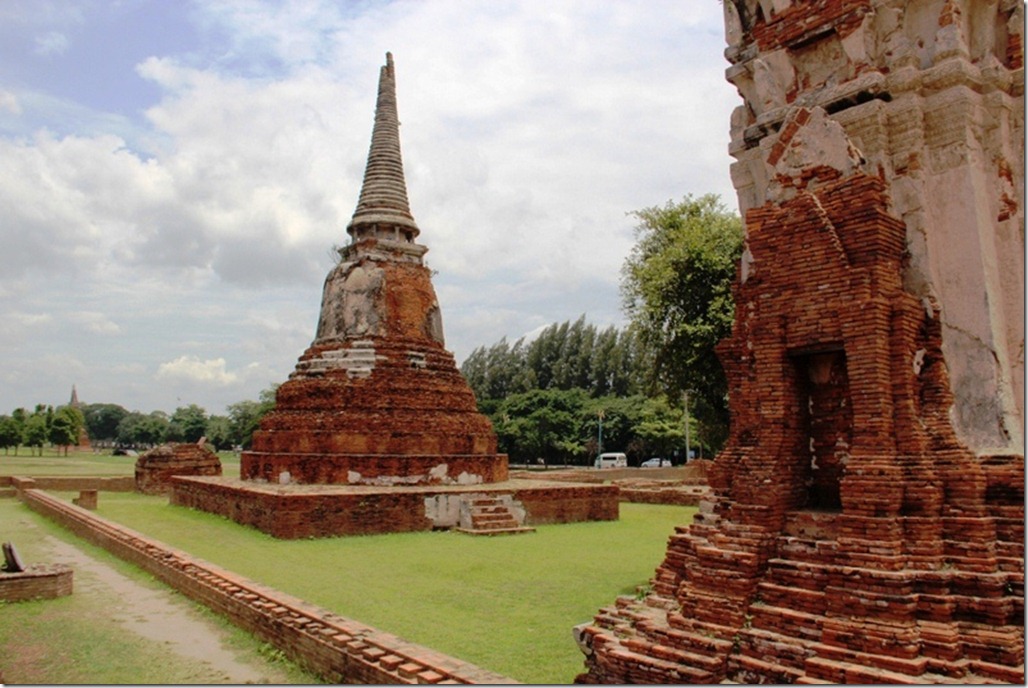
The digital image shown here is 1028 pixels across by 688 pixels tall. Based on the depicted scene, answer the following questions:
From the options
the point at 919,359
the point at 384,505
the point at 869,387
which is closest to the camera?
the point at 869,387

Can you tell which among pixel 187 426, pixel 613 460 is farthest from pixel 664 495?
pixel 187 426

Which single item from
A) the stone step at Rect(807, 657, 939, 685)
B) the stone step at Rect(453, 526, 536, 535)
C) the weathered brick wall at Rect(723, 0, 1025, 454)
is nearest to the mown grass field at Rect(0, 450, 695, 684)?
the stone step at Rect(453, 526, 536, 535)

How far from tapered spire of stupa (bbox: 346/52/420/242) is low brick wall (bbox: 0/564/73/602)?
13565 millimetres

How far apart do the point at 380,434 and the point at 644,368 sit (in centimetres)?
1047

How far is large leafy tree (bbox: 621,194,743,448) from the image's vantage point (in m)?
19.9

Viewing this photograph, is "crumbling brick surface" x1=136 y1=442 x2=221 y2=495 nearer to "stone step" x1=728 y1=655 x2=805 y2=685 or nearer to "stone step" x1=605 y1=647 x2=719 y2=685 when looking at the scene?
"stone step" x1=605 y1=647 x2=719 y2=685

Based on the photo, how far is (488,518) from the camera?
666 inches

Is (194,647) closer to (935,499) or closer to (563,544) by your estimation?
(935,499)

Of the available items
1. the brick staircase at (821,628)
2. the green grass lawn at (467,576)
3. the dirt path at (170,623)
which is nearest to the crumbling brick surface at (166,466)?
the green grass lawn at (467,576)

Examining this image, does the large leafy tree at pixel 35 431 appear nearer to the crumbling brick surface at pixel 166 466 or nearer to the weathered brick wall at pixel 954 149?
the crumbling brick surface at pixel 166 466

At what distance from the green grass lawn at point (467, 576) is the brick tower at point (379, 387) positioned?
247cm

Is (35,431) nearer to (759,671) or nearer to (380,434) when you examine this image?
(380,434)

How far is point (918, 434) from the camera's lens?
18.7ft

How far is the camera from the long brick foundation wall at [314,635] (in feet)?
19.7
